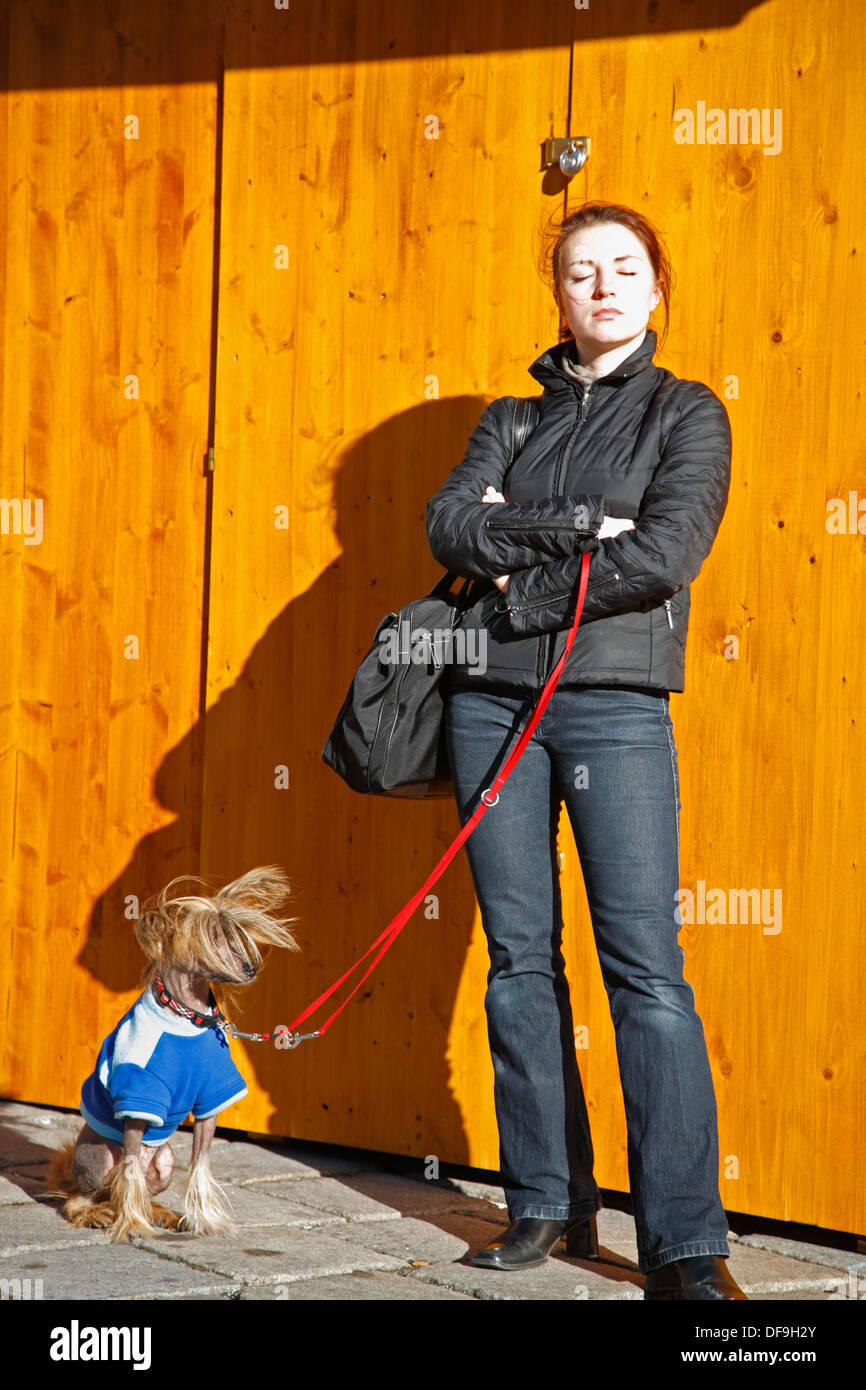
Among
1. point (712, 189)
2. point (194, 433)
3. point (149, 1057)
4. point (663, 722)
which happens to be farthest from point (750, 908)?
point (194, 433)

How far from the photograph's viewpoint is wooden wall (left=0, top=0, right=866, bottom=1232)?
12.4 ft

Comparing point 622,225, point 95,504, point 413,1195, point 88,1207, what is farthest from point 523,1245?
point 95,504

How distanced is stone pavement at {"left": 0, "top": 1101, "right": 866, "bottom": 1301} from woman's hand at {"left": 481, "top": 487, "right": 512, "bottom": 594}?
1474 millimetres

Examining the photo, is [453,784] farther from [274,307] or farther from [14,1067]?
[14,1067]

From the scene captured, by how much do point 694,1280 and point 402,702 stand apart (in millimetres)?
1346

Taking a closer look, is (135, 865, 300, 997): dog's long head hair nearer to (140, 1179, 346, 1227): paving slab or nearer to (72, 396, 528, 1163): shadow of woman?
A: (140, 1179, 346, 1227): paving slab

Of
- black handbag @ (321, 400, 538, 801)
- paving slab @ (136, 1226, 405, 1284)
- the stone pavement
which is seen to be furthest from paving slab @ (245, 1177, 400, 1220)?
black handbag @ (321, 400, 538, 801)

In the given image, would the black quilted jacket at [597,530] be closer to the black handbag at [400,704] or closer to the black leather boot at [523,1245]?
the black handbag at [400,704]

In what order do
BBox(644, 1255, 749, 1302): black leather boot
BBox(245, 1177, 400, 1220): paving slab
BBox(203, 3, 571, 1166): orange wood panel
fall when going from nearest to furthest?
BBox(644, 1255, 749, 1302): black leather boot, BBox(245, 1177, 400, 1220): paving slab, BBox(203, 3, 571, 1166): orange wood panel

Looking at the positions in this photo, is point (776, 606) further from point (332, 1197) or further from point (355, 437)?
point (332, 1197)

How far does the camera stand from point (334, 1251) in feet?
11.5

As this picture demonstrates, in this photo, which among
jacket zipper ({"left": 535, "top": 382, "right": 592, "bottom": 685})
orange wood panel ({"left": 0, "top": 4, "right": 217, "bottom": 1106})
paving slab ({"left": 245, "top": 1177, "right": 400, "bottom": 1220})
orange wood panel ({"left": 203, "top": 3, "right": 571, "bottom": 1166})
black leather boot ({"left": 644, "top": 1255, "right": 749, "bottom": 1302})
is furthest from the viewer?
orange wood panel ({"left": 0, "top": 4, "right": 217, "bottom": 1106})

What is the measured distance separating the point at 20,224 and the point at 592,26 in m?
1.97

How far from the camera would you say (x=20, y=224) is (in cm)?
493
